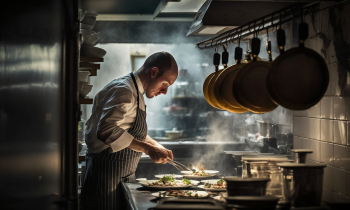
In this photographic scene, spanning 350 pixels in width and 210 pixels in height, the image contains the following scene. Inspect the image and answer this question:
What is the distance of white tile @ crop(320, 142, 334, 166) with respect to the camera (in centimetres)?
206

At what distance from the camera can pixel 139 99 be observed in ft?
9.96

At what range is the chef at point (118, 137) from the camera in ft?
8.71

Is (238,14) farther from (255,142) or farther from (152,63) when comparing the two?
(255,142)

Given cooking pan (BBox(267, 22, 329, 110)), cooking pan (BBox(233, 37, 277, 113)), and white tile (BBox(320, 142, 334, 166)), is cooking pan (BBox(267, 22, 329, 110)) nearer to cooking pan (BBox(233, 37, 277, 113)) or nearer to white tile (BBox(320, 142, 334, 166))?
cooking pan (BBox(233, 37, 277, 113))

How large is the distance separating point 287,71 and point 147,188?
136cm

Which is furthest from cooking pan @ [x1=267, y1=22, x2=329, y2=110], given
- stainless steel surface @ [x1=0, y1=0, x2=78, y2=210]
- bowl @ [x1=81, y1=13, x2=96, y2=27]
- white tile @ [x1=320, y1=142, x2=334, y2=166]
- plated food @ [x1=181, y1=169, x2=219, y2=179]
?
bowl @ [x1=81, y1=13, x2=96, y2=27]

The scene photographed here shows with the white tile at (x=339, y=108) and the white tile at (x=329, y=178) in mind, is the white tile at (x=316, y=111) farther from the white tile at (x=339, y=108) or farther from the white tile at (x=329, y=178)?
A: the white tile at (x=329, y=178)

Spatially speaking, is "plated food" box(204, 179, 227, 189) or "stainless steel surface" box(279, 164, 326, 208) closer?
"stainless steel surface" box(279, 164, 326, 208)

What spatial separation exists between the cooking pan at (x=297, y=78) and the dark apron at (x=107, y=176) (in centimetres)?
157

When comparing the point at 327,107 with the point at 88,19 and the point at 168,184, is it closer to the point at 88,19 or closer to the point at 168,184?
the point at 168,184

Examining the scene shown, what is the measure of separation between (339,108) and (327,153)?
0.28 m

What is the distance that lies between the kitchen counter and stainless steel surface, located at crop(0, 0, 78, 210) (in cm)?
49

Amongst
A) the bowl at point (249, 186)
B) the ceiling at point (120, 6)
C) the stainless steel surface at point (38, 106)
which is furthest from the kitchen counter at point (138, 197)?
the ceiling at point (120, 6)

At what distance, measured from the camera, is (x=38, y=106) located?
196 cm
